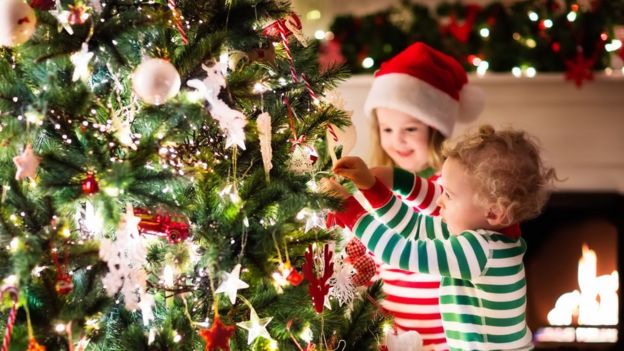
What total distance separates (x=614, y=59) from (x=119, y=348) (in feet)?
7.53

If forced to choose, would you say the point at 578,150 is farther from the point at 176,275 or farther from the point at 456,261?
the point at 176,275

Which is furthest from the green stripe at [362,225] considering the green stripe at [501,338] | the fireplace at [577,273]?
the fireplace at [577,273]

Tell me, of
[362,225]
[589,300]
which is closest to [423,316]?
[362,225]

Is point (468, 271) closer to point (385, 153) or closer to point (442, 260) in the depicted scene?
point (442, 260)

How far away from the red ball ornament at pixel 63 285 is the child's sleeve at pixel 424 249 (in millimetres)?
526

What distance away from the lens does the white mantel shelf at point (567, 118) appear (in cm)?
288

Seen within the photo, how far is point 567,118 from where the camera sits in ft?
9.56

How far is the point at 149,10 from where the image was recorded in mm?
1154

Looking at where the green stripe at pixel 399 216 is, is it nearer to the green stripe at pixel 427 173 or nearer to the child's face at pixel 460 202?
the child's face at pixel 460 202

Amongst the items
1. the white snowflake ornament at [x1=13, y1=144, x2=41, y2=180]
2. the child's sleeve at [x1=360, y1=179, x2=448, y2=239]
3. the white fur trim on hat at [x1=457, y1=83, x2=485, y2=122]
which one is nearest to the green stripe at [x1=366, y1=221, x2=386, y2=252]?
the child's sleeve at [x1=360, y1=179, x2=448, y2=239]

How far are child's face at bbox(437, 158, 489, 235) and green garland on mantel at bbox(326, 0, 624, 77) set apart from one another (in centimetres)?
140

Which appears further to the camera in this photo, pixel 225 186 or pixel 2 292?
pixel 225 186

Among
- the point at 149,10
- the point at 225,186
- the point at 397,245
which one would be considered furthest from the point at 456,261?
the point at 149,10

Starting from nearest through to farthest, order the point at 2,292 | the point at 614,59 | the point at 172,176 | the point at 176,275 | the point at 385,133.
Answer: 1. the point at 2,292
2. the point at 172,176
3. the point at 176,275
4. the point at 385,133
5. the point at 614,59
